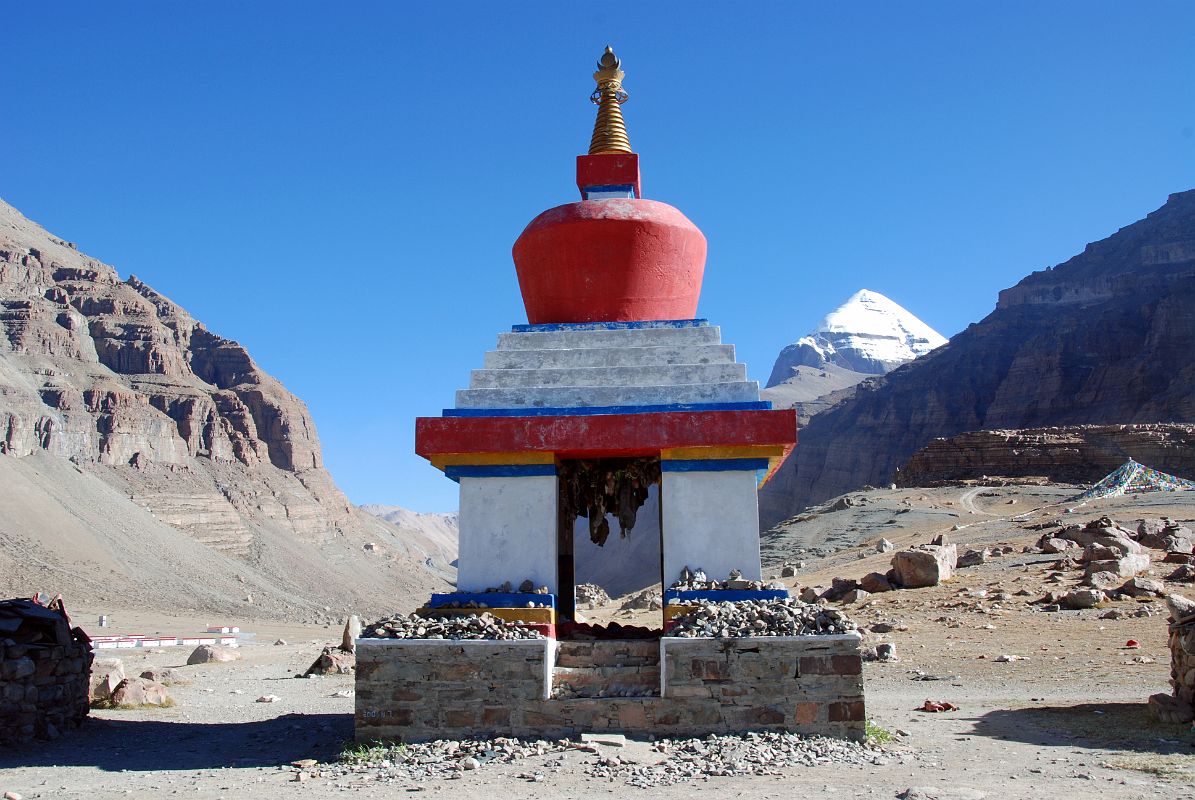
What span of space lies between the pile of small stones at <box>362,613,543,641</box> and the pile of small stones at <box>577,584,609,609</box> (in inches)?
1001

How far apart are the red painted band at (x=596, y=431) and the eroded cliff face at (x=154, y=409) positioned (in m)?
85.1

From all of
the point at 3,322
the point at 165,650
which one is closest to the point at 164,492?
the point at 3,322

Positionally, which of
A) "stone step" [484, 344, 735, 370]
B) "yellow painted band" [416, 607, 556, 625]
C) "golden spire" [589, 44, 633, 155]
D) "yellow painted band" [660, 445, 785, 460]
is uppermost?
"golden spire" [589, 44, 633, 155]

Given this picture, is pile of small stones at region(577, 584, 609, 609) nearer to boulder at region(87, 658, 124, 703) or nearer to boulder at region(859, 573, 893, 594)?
boulder at region(859, 573, 893, 594)

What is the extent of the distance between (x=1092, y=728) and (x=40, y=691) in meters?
11.3

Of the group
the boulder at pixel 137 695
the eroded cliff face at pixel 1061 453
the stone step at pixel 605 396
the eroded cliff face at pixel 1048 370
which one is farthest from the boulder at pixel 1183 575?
the eroded cliff face at pixel 1048 370

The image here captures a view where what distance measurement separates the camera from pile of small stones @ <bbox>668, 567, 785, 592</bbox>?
10617 millimetres

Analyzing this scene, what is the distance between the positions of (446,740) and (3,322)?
108202 mm

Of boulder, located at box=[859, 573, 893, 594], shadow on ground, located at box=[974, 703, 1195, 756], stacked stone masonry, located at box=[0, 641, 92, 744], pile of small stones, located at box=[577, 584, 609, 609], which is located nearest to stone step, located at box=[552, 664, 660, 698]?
shadow on ground, located at box=[974, 703, 1195, 756]

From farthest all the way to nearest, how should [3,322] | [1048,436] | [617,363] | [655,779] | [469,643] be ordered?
[3,322] → [1048,436] → [617,363] → [469,643] → [655,779]

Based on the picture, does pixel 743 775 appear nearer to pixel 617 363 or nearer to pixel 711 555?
pixel 711 555

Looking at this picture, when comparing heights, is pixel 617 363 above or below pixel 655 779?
above

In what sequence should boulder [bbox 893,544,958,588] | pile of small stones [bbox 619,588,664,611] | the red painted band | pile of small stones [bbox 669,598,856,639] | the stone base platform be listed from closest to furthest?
the stone base platform → pile of small stones [bbox 669,598,856,639] → the red painted band → boulder [bbox 893,544,958,588] → pile of small stones [bbox 619,588,664,611]

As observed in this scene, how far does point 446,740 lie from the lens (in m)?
9.59
